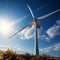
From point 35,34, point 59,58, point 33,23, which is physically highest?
point 33,23

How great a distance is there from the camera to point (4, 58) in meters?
38.3

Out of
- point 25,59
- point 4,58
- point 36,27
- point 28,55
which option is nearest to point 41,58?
point 25,59

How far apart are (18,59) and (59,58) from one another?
861cm

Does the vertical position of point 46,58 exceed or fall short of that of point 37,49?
it falls short

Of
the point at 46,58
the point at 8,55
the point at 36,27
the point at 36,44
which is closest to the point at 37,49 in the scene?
the point at 36,44

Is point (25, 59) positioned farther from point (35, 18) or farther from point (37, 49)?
point (35, 18)

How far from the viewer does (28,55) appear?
128 feet

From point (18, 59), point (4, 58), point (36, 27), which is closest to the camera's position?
point (18, 59)

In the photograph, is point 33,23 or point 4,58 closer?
point 4,58

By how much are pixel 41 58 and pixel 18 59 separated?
18.0 feet

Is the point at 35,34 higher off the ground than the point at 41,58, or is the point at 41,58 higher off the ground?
the point at 35,34

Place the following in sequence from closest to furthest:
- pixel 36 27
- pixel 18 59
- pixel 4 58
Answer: pixel 18 59
pixel 4 58
pixel 36 27

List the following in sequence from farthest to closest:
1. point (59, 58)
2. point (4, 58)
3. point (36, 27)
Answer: point (36, 27), point (4, 58), point (59, 58)

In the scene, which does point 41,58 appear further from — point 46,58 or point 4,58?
point 4,58
